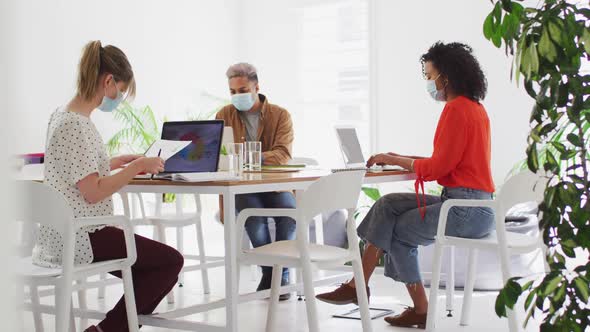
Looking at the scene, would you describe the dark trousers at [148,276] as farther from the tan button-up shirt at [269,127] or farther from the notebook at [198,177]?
the tan button-up shirt at [269,127]

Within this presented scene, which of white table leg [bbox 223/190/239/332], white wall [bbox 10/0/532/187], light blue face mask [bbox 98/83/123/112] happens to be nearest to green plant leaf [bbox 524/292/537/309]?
white table leg [bbox 223/190/239/332]

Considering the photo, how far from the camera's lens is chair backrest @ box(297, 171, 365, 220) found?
259 centimetres

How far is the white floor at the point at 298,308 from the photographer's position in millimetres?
3525

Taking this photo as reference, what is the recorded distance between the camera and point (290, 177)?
2951 millimetres

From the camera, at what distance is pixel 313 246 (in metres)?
2.89

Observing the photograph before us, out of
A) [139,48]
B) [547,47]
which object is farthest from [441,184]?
[139,48]

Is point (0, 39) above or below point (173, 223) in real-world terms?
above

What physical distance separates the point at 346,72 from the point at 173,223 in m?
2.93

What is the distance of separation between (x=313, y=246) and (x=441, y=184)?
74 centimetres

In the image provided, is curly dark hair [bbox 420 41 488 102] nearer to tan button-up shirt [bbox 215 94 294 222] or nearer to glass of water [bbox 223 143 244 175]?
glass of water [bbox 223 143 244 175]

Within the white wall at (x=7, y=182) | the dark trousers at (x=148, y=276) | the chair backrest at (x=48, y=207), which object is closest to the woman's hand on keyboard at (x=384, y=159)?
the dark trousers at (x=148, y=276)

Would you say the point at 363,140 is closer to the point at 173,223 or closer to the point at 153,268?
the point at 173,223

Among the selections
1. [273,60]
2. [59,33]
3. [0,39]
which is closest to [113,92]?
[0,39]

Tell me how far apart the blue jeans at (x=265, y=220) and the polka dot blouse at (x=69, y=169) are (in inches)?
63.6
